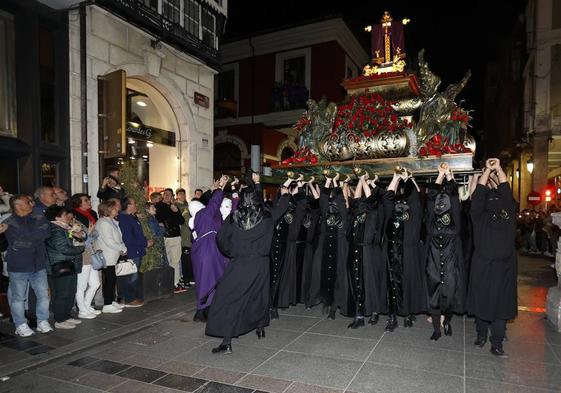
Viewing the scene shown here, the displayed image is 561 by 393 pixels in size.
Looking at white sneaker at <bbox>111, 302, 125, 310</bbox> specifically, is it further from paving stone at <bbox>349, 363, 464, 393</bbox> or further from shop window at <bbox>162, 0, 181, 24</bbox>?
shop window at <bbox>162, 0, 181, 24</bbox>

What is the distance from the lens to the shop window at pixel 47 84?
25.7 feet

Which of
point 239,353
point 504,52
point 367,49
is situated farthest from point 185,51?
point 504,52

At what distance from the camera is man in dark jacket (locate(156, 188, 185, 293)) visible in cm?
844

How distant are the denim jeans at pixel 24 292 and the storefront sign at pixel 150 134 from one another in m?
5.20

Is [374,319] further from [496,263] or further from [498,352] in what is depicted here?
[496,263]

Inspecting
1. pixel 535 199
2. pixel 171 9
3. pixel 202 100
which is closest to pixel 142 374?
pixel 202 100

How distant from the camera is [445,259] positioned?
516cm

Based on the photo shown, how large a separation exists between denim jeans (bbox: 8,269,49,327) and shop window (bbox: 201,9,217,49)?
8346 millimetres

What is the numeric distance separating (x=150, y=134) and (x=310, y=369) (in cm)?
812

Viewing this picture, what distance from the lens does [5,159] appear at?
743 cm

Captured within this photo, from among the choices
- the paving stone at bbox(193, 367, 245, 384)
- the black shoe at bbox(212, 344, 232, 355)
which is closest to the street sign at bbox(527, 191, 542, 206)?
the black shoe at bbox(212, 344, 232, 355)

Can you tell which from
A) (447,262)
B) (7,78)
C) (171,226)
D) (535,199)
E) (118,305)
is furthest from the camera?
(535,199)

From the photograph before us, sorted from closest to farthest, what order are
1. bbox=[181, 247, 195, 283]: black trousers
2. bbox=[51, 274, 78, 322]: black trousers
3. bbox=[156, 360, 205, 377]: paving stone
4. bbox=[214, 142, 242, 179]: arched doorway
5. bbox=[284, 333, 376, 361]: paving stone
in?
bbox=[156, 360, 205, 377]: paving stone < bbox=[284, 333, 376, 361]: paving stone < bbox=[51, 274, 78, 322]: black trousers < bbox=[181, 247, 195, 283]: black trousers < bbox=[214, 142, 242, 179]: arched doorway

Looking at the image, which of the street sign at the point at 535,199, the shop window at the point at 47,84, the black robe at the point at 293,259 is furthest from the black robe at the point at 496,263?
the street sign at the point at 535,199
